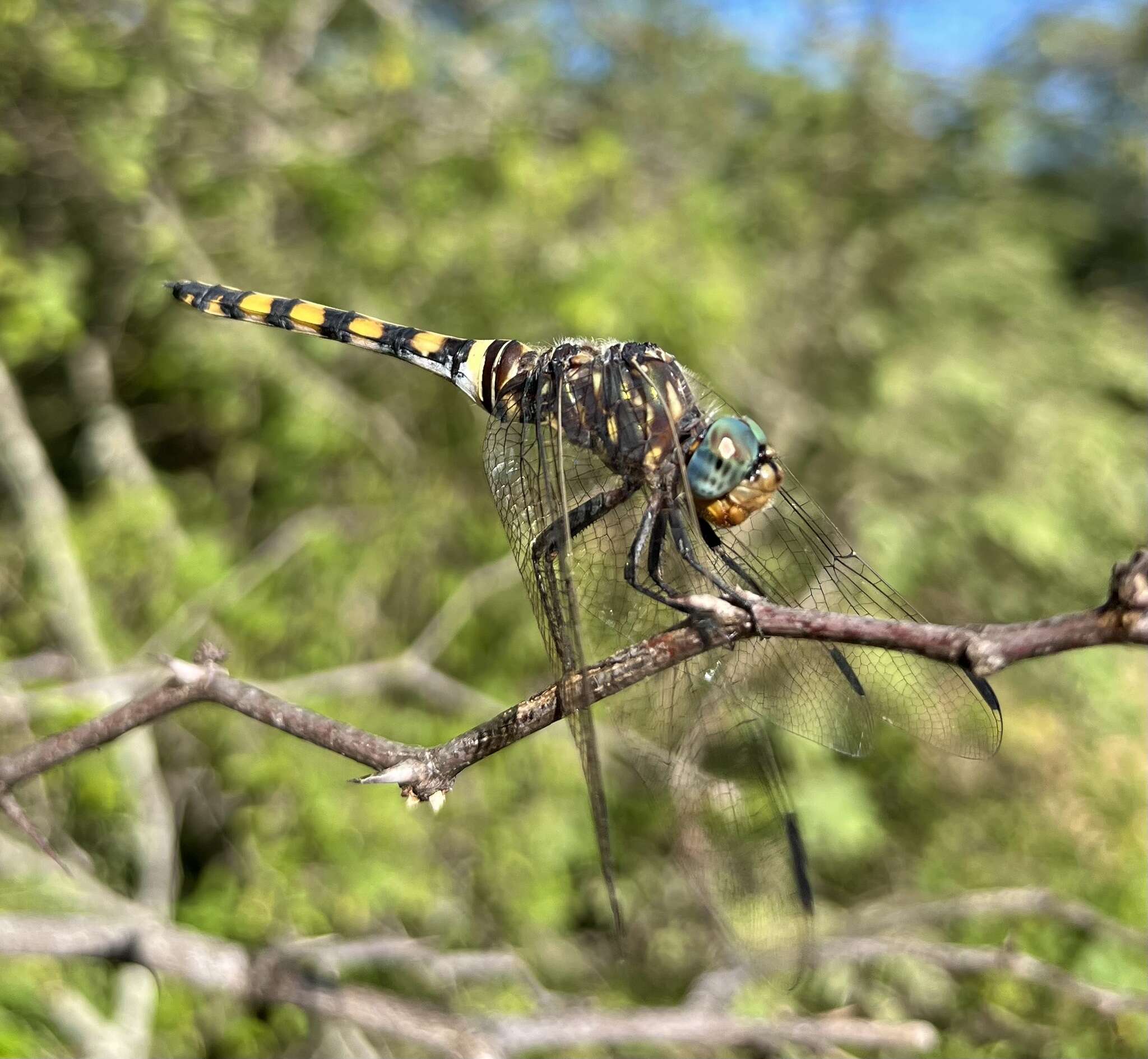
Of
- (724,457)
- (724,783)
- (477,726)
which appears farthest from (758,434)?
(477,726)

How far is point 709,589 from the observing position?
3.80 feet

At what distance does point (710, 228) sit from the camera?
3.64 metres

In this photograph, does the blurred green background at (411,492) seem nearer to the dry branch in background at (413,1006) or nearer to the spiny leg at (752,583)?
the dry branch in background at (413,1006)

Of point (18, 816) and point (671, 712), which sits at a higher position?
point (671, 712)

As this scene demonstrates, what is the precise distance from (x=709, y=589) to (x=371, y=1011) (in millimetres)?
790

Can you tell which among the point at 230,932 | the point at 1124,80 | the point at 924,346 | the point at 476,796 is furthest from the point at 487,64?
the point at 1124,80

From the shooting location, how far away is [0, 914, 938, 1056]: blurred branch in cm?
125

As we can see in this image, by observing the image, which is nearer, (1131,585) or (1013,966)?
(1131,585)

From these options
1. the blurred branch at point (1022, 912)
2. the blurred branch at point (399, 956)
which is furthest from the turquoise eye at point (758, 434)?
the blurred branch at point (1022, 912)

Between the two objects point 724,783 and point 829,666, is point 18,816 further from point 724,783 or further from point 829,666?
point 829,666

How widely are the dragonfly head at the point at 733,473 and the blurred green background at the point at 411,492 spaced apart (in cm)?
112

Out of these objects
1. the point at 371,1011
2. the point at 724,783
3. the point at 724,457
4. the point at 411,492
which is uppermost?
the point at 411,492

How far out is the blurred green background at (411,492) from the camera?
2232 mm

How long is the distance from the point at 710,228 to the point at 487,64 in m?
1.13
